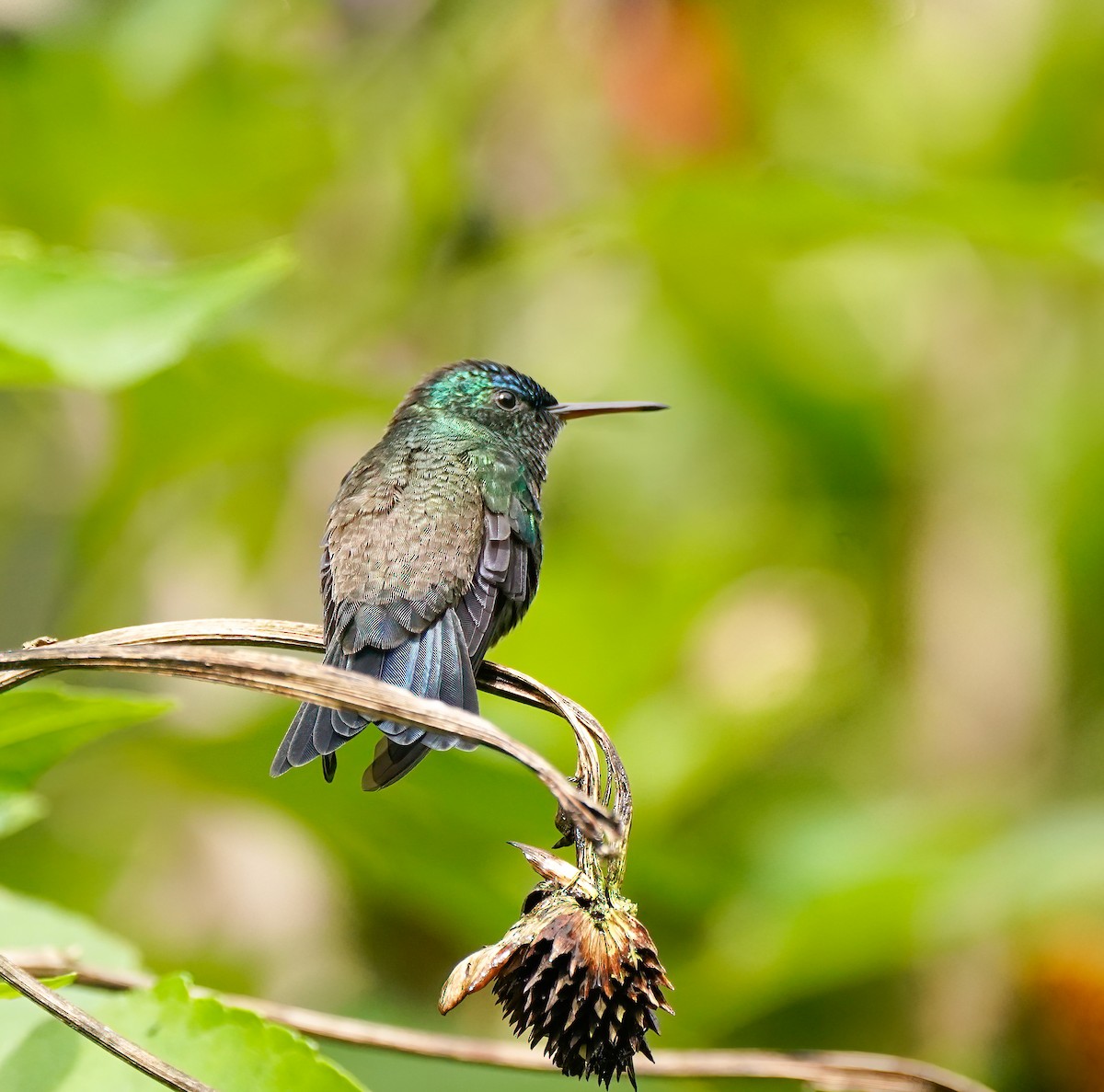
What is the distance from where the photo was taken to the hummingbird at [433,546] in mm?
1566

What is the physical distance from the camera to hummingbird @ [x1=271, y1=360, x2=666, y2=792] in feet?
5.14

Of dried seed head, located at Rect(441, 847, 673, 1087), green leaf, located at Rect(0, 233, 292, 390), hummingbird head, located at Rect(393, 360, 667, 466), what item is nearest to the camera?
dried seed head, located at Rect(441, 847, 673, 1087)

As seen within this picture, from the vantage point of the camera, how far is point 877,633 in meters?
3.99

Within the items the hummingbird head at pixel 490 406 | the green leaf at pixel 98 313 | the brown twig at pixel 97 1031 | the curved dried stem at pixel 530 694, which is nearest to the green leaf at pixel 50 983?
the brown twig at pixel 97 1031

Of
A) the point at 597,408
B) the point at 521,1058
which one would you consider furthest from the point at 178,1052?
the point at 597,408

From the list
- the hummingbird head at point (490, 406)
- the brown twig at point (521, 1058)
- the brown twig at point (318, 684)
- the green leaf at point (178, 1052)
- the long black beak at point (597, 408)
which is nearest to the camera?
the brown twig at point (318, 684)

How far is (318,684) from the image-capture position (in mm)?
936

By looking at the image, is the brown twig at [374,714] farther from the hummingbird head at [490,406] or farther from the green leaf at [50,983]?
the hummingbird head at [490,406]

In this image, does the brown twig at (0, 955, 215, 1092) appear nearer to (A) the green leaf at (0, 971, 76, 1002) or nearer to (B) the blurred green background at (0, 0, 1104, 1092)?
(A) the green leaf at (0, 971, 76, 1002)

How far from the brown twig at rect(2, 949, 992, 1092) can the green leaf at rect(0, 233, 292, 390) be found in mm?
602

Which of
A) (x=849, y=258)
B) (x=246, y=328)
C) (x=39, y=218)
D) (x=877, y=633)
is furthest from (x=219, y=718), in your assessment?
(x=849, y=258)

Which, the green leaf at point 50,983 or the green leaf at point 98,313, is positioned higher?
the green leaf at point 98,313

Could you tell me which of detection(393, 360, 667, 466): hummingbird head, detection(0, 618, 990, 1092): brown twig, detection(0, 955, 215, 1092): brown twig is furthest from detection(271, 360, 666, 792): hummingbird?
detection(0, 955, 215, 1092): brown twig

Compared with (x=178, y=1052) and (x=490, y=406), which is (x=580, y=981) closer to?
(x=178, y=1052)
